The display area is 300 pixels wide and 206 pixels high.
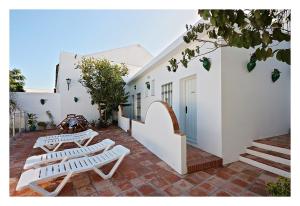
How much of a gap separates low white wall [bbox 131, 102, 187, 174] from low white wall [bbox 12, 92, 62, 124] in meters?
8.28

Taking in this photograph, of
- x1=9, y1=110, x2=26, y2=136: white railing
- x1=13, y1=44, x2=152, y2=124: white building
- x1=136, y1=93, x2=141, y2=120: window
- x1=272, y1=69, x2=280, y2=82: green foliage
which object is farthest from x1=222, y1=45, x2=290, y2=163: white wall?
x1=9, y1=110, x2=26, y2=136: white railing

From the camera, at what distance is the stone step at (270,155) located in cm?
356

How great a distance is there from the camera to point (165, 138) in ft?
13.7

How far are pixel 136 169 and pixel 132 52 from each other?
1341 centimetres

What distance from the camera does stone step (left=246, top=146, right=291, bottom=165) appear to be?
11.7 feet

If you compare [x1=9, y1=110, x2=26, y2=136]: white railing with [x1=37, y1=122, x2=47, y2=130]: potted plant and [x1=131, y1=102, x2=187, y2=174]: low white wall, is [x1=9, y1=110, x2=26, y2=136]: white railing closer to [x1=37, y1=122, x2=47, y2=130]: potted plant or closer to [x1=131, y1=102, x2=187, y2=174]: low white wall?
[x1=37, y1=122, x2=47, y2=130]: potted plant

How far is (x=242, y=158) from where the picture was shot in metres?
4.14

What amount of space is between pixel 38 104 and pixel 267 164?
12.5 meters

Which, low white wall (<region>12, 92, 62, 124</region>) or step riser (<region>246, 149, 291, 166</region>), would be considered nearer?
step riser (<region>246, 149, 291, 166</region>)

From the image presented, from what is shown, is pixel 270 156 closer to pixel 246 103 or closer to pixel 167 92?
pixel 246 103

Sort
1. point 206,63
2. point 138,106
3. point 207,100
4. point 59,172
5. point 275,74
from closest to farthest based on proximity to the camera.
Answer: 1. point 59,172
2. point 206,63
3. point 207,100
4. point 275,74
5. point 138,106

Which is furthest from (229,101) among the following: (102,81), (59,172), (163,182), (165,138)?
(102,81)
